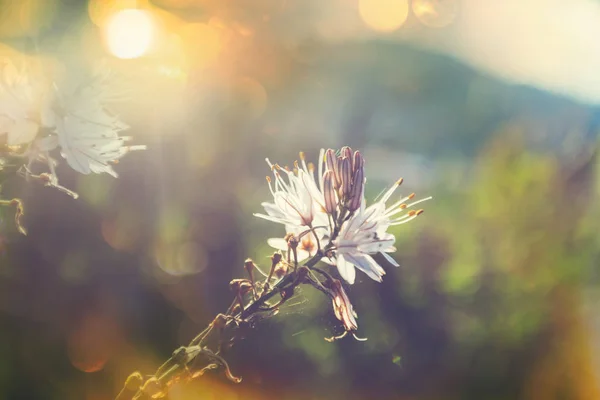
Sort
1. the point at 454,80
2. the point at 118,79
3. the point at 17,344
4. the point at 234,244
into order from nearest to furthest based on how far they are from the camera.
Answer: the point at 118,79 → the point at 17,344 → the point at 234,244 → the point at 454,80

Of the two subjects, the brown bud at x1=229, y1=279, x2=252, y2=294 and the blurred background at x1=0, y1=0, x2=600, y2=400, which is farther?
the blurred background at x1=0, y1=0, x2=600, y2=400

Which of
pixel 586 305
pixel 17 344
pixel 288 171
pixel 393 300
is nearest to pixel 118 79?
pixel 288 171

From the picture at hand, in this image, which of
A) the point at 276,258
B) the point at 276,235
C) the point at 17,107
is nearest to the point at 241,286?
the point at 276,258

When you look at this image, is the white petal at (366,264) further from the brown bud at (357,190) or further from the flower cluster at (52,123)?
the flower cluster at (52,123)

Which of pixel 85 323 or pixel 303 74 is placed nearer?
pixel 85 323

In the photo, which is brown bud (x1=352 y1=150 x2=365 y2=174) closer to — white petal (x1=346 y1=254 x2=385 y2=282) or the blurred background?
white petal (x1=346 y1=254 x2=385 y2=282)

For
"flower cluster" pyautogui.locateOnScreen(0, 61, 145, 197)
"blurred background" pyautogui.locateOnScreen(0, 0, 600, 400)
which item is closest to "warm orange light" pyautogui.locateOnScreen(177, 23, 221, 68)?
"blurred background" pyautogui.locateOnScreen(0, 0, 600, 400)

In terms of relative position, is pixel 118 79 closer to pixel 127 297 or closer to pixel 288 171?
A: pixel 288 171

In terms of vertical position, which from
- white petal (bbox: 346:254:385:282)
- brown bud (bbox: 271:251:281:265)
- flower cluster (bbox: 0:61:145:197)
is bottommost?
brown bud (bbox: 271:251:281:265)

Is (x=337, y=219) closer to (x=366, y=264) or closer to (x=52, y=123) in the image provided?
(x=366, y=264)
